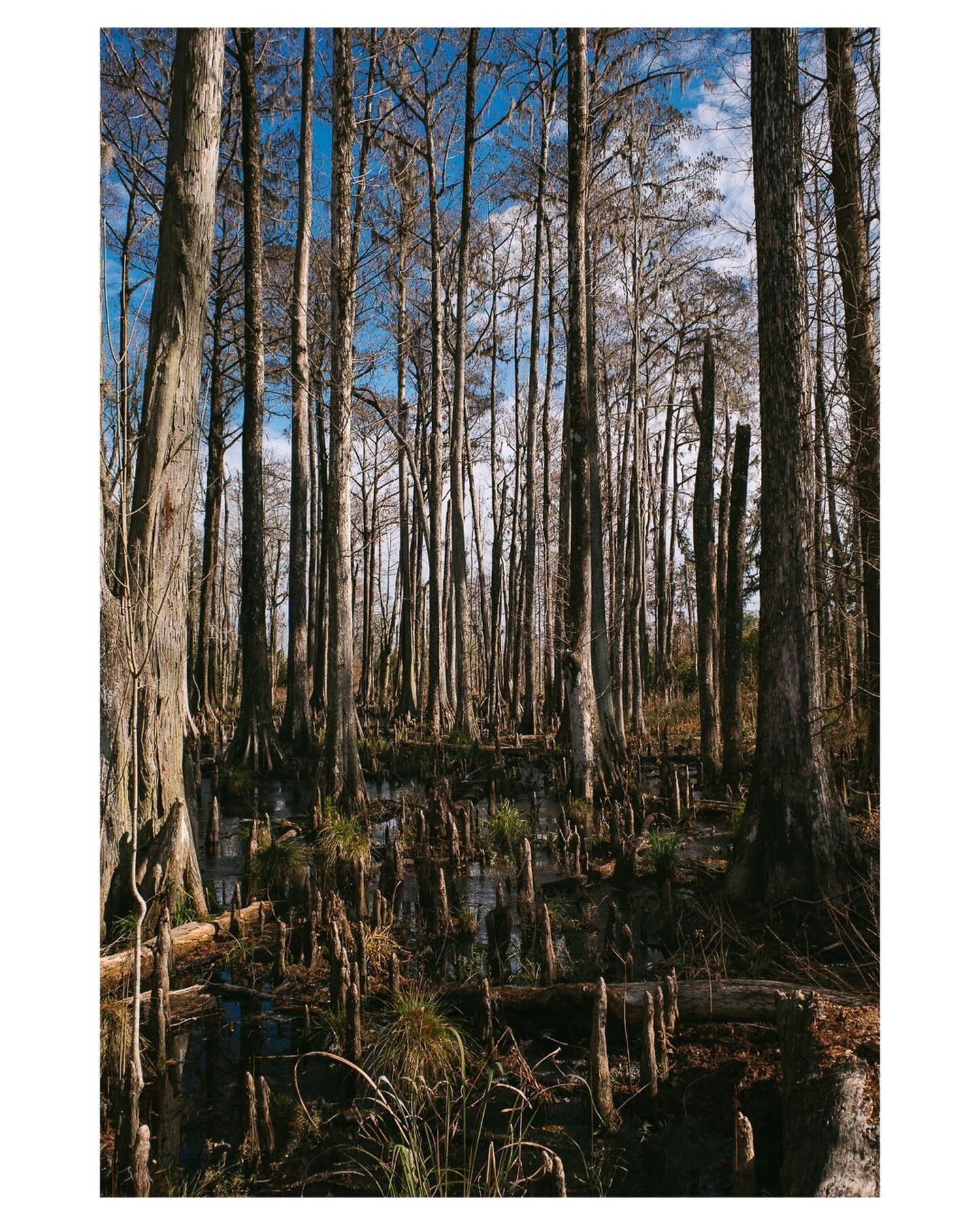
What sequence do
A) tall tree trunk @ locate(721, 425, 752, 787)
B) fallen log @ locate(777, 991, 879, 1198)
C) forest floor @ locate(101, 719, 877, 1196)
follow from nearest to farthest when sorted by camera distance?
fallen log @ locate(777, 991, 879, 1198)
forest floor @ locate(101, 719, 877, 1196)
tall tree trunk @ locate(721, 425, 752, 787)

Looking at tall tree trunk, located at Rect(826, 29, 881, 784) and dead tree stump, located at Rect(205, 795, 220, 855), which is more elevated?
tall tree trunk, located at Rect(826, 29, 881, 784)

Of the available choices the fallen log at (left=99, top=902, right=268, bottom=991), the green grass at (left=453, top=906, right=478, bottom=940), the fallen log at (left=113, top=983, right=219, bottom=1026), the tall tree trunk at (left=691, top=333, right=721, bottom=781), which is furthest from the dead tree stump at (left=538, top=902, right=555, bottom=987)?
the tall tree trunk at (left=691, top=333, right=721, bottom=781)

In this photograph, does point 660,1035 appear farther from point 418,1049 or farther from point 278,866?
point 278,866

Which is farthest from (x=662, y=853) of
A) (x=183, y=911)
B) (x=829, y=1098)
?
(x=829, y=1098)

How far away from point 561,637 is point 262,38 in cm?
831

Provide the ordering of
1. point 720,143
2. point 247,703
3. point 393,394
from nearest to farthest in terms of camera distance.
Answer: point 720,143 → point 247,703 → point 393,394

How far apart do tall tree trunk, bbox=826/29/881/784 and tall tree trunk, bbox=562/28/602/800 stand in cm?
236

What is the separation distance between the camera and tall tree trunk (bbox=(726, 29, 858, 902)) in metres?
4.20

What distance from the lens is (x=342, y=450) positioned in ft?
22.7

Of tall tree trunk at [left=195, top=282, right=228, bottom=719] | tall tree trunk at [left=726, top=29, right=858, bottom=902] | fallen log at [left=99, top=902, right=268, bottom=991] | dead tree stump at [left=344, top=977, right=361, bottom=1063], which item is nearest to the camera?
dead tree stump at [left=344, top=977, right=361, bottom=1063]

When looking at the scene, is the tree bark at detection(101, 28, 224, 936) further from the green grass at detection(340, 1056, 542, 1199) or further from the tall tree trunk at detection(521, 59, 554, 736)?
the tall tree trunk at detection(521, 59, 554, 736)

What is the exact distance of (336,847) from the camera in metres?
5.56

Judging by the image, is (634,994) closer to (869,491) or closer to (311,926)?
(311,926)

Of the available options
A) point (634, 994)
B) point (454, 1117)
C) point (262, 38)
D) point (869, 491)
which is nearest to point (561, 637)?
point (869, 491)
